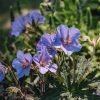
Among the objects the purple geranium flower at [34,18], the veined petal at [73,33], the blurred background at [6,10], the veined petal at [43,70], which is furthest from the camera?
the blurred background at [6,10]

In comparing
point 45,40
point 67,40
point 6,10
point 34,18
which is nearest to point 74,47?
point 67,40

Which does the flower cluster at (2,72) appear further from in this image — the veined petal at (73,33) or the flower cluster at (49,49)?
the veined petal at (73,33)

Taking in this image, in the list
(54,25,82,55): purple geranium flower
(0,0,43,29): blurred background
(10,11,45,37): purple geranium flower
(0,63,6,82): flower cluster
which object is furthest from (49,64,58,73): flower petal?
(0,0,43,29): blurred background

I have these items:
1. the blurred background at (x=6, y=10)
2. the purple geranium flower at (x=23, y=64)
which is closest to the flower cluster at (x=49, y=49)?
the purple geranium flower at (x=23, y=64)

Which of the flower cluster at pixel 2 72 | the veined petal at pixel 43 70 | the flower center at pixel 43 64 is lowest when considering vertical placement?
the flower cluster at pixel 2 72

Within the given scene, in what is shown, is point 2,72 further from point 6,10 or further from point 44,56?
point 6,10

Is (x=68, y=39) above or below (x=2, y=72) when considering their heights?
above
